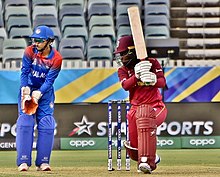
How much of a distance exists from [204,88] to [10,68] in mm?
3920

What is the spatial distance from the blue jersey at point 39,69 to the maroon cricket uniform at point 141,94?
1.03 meters

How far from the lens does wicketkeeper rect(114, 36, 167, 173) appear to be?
9.84 m

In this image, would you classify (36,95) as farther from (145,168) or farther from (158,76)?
(145,168)

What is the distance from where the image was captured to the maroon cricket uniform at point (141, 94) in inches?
395

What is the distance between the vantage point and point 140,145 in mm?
9953

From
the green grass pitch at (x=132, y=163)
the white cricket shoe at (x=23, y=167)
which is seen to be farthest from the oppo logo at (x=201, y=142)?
the white cricket shoe at (x=23, y=167)

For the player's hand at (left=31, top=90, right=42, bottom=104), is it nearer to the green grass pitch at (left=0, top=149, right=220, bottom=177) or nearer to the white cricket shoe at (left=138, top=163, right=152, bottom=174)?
the green grass pitch at (left=0, top=149, right=220, bottom=177)

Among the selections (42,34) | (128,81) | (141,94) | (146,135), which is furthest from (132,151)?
(42,34)

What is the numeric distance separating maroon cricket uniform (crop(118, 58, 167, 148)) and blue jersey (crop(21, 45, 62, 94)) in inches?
40.6

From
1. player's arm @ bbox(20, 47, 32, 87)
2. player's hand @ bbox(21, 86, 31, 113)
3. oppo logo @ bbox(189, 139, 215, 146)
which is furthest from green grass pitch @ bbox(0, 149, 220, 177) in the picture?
player's arm @ bbox(20, 47, 32, 87)

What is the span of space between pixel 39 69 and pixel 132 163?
3353 mm

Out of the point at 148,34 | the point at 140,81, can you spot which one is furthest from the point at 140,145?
the point at 148,34

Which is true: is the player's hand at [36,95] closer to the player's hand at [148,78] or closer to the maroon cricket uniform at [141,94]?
the maroon cricket uniform at [141,94]

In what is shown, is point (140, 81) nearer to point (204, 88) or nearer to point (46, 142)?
point (46, 142)
